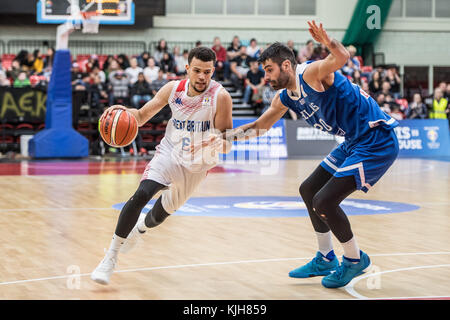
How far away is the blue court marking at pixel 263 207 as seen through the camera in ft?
31.0

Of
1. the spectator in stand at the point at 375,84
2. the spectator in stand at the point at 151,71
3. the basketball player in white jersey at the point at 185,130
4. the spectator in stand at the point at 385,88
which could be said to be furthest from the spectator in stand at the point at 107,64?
the basketball player in white jersey at the point at 185,130

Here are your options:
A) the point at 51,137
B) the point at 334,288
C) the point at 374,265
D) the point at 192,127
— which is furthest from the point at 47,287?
the point at 51,137

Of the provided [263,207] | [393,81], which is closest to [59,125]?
[263,207]

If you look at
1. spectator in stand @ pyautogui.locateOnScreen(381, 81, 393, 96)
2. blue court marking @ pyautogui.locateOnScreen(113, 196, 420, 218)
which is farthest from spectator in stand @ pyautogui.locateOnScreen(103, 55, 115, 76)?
blue court marking @ pyautogui.locateOnScreen(113, 196, 420, 218)

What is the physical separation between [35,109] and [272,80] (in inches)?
580

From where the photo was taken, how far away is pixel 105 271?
5.32 meters

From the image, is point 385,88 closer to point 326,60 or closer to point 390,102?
point 390,102

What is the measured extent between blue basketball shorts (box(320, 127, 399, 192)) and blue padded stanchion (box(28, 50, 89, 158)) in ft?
43.4

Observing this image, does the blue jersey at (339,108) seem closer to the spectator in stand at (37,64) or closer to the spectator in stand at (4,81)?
the spectator in stand at (4,81)

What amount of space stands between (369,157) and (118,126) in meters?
1.90

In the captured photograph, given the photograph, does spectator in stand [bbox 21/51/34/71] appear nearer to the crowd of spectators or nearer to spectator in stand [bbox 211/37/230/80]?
the crowd of spectators

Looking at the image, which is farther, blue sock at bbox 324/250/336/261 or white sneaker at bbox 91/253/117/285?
blue sock at bbox 324/250/336/261

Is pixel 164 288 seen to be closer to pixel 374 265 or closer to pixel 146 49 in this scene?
pixel 374 265

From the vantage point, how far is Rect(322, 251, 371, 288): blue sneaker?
5.36 metres
